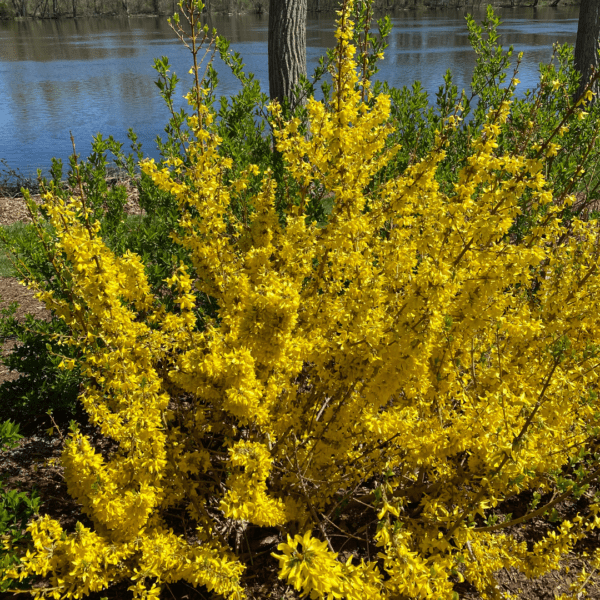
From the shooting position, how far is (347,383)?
7.02 ft

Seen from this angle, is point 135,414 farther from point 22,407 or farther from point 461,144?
point 461,144

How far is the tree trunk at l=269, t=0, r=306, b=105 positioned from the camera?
570cm

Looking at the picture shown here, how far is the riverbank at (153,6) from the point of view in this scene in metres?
43.2

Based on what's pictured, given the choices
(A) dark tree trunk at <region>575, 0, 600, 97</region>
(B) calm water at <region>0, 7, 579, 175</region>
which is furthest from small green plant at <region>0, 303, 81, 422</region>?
(A) dark tree trunk at <region>575, 0, 600, 97</region>

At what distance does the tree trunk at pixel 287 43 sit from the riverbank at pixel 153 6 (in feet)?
138

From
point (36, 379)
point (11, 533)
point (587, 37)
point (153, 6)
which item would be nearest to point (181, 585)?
point (11, 533)

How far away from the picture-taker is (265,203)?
115 inches

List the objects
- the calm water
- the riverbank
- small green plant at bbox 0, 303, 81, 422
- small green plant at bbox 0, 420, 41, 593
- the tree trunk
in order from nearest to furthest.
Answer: small green plant at bbox 0, 420, 41, 593 < small green plant at bbox 0, 303, 81, 422 < the tree trunk < the calm water < the riverbank

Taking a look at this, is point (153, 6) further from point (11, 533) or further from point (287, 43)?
→ point (11, 533)

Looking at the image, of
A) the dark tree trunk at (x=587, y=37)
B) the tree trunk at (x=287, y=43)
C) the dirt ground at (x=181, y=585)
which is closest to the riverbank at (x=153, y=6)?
the dark tree trunk at (x=587, y=37)

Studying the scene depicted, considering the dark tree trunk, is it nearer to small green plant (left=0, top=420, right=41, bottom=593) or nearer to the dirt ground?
the dirt ground

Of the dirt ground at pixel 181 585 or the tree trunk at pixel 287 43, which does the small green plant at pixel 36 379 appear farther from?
the tree trunk at pixel 287 43

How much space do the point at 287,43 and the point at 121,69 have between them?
1670 cm

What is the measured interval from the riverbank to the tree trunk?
42.2m
